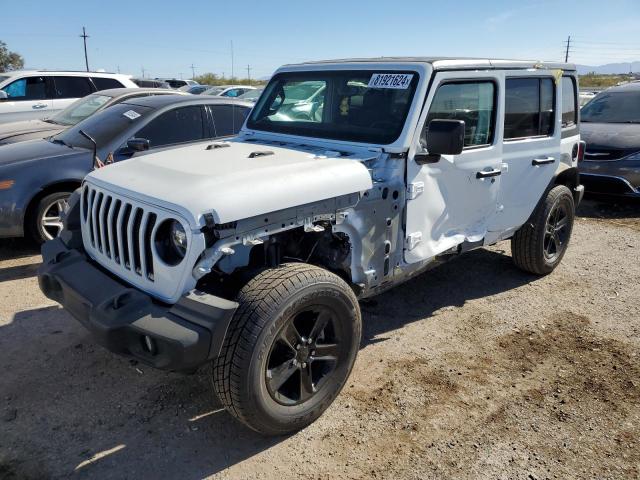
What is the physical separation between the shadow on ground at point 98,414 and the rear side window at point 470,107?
5.26 ft

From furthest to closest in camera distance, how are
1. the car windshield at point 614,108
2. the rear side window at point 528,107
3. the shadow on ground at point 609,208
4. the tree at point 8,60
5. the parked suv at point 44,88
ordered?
the tree at point 8,60 < the parked suv at point 44,88 < the car windshield at point 614,108 < the shadow on ground at point 609,208 < the rear side window at point 528,107

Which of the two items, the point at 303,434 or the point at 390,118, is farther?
the point at 390,118

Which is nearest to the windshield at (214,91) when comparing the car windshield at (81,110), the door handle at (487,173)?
the car windshield at (81,110)

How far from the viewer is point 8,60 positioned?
45.8 m

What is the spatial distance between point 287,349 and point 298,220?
2.31 feet

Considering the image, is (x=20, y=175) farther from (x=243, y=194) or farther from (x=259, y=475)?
(x=259, y=475)

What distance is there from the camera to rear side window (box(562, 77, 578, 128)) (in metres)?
4.99

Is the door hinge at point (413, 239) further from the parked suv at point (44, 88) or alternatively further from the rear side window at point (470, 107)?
the parked suv at point (44, 88)

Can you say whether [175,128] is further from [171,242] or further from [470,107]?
[171,242]

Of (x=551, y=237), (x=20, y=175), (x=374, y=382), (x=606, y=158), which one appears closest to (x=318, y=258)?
(x=374, y=382)

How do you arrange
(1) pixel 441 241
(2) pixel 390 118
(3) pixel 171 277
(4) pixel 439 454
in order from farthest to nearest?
(1) pixel 441 241 < (2) pixel 390 118 < (4) pixel 439 454 < (3) pixel 171 277

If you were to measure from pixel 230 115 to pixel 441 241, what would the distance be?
349 cm

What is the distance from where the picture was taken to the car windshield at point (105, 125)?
5.79m

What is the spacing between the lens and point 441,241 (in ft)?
12.9
